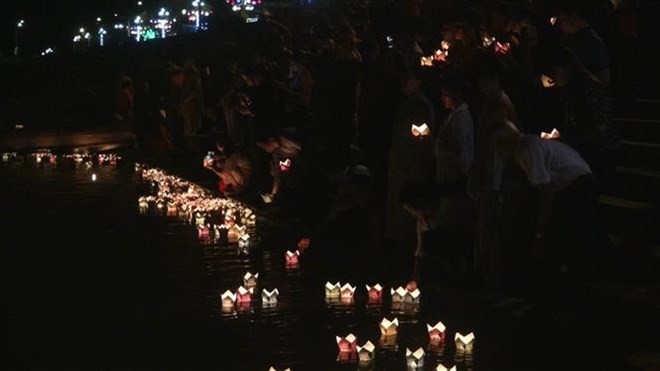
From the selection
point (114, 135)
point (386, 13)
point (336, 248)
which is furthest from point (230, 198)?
point (114, 135)

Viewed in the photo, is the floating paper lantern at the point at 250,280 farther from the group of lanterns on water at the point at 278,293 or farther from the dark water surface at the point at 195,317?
the dark water surface at the point at 195,317

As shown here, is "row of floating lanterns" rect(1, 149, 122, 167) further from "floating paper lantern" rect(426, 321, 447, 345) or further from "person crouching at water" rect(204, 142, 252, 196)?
"floating paper lantern" rect(426, 321, 447, 345)

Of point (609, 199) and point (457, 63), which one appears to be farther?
point (457, 63)

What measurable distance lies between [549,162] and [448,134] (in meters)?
1.57

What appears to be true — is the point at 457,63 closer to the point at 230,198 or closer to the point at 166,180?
the point at 230,198

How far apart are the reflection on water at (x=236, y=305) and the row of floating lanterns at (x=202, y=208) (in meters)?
0.04

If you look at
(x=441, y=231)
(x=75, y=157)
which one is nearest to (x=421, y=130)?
(x=441, y=231)

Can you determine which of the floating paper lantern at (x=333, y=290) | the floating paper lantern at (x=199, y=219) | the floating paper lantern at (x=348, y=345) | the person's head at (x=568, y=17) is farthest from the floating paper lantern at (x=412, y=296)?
the floating paper lantern at (x=199, y=219)

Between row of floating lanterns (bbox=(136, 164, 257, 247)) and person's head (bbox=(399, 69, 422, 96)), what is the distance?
3.30 m

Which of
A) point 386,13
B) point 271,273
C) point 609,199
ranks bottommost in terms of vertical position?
point 271,273

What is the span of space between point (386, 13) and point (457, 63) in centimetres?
441

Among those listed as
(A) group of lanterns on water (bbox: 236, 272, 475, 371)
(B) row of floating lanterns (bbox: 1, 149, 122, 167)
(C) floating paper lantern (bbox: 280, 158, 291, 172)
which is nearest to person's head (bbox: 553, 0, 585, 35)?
(A) group of lanterns on water (bbox: 236, 272, 475, 371)

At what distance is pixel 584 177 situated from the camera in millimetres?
10445

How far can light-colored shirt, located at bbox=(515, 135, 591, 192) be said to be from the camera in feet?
33.5
